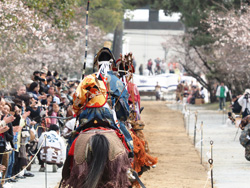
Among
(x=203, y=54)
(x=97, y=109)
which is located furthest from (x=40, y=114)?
(x=203, y=54)

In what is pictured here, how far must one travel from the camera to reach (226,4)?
35.8 m

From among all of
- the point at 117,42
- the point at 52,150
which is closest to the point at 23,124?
the point at 52,150

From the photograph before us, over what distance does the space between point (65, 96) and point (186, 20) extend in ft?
64.9

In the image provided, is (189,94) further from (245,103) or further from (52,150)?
(52,150)

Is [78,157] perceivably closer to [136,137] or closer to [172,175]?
[136,137]

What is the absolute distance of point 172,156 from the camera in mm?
19594

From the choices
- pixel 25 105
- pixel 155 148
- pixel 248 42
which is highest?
pixel 248 42

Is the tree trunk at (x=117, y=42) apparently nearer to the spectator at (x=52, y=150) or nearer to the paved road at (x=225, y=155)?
the paved road at (x=225, y=155)

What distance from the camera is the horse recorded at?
8716 millimetres

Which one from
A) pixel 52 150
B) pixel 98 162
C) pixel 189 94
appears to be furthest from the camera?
pixel 189 94

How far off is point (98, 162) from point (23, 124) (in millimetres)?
4930

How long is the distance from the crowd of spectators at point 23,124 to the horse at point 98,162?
6.88 feet

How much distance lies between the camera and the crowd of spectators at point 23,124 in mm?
12125

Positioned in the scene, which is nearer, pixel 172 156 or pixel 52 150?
pixel 52 150
